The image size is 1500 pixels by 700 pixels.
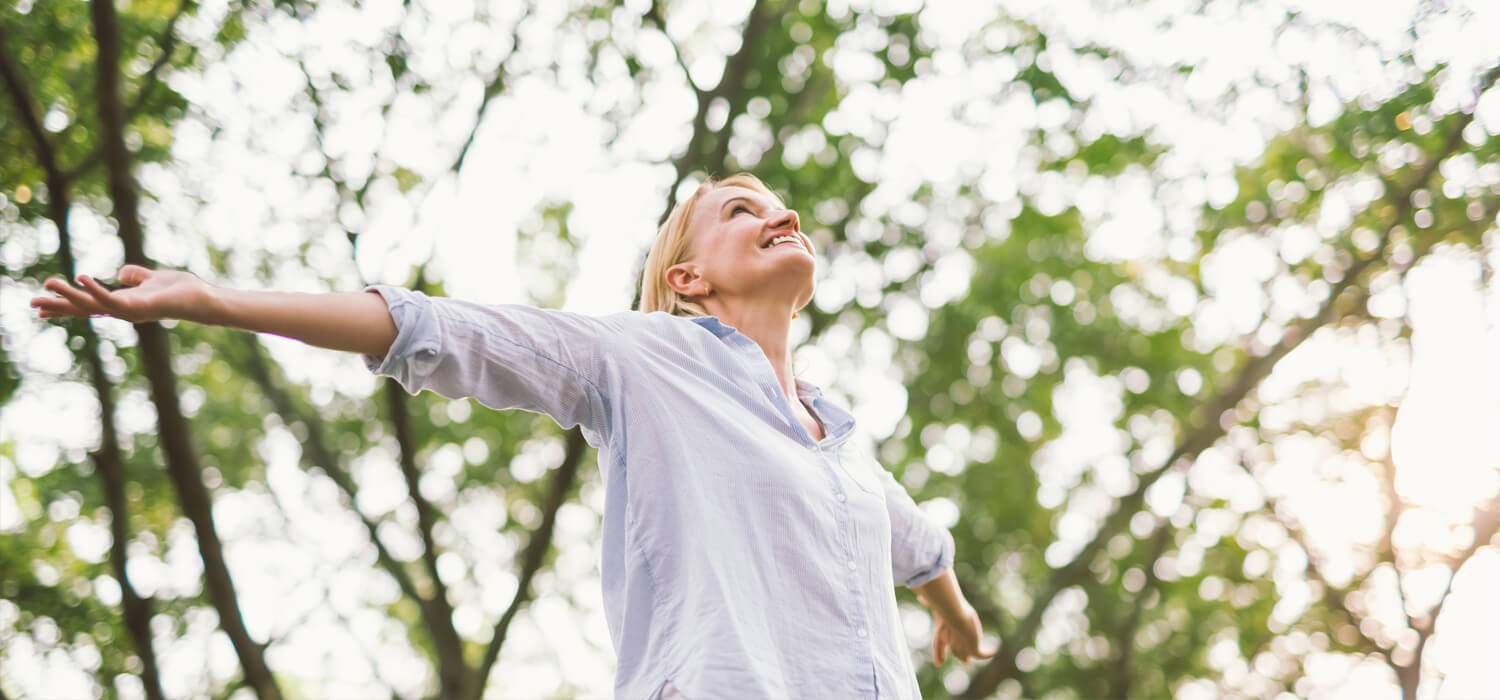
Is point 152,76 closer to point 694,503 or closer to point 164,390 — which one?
point 164,390

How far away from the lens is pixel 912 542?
9.36 ft

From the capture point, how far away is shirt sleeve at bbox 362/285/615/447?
5.90 ft

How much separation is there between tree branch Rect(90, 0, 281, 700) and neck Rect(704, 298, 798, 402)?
146 inches

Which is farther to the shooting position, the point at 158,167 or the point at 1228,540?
the point at 1228,540

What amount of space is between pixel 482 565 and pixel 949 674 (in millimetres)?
5030

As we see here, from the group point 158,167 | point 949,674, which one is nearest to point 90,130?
point 158,167

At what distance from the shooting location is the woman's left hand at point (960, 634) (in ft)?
10.1

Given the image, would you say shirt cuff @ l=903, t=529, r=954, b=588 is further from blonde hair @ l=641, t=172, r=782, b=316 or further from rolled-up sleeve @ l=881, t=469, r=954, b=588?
blonde hair @ l=641, t=172, r=782, b=316

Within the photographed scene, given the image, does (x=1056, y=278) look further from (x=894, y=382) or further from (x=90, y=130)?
(x=90, y=130)

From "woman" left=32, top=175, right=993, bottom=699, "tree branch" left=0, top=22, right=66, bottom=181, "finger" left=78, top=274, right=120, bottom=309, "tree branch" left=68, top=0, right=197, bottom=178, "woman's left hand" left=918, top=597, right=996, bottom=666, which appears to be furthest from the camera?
"tree branch" left=68, top=0, right=197, bottom=178

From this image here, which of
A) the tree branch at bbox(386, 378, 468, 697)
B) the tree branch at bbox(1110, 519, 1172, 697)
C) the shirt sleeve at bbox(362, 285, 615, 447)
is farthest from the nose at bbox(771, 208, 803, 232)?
the tree branch at bbox(1110, 519, 1172, 697)

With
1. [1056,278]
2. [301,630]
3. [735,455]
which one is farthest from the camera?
[301,630]

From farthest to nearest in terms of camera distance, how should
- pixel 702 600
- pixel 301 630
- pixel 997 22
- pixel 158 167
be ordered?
pixel 301 630
pixel 997 22
pixel 158 167
pixel 702 600

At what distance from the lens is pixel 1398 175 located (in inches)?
272
